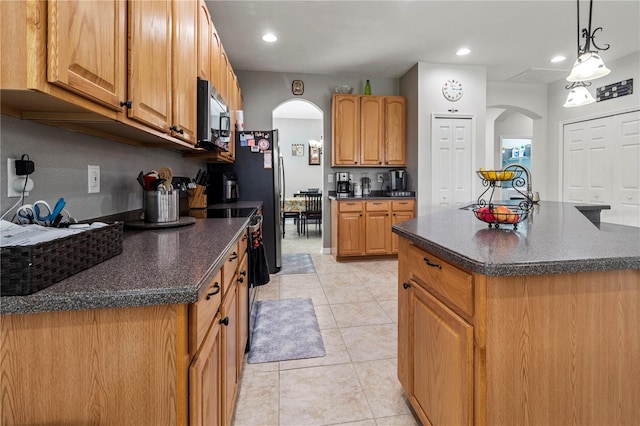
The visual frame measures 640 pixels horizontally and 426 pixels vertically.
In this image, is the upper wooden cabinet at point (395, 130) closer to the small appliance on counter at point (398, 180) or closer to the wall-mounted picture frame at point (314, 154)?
the small appliance on counter at point (398, 180)

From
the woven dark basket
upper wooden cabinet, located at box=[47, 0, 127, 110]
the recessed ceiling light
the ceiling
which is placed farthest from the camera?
the recessed ceiling light

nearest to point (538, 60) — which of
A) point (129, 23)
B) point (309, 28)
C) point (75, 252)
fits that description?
point (309, 28)

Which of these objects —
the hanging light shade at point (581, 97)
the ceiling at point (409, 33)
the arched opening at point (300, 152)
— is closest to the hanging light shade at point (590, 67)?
the hanging light shade at point (581, 97)

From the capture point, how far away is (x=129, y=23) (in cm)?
117

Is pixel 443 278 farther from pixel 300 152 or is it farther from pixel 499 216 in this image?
pixel 300 152

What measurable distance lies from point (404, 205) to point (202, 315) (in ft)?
13.5

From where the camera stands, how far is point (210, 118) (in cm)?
218

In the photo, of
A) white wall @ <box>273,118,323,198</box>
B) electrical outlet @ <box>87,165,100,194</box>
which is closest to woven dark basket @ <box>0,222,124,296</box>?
electrical outlet @ <box>87,165,100,194</box>

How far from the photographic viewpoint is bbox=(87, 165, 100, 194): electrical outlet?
→ 1485 mm

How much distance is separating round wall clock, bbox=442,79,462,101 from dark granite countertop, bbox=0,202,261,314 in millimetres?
4304

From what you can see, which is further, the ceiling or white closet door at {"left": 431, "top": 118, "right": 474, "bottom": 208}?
white closet door at {"left": 431, "top": 118, "right": 474, "bottom": 208}

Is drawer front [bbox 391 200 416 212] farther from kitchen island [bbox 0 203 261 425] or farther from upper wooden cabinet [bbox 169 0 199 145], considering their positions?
kitchen island [bbox 0 203 261 425]

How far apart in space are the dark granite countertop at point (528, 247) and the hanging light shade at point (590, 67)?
1327 mm

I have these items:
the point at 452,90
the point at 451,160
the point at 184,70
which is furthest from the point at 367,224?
the point at 184,70
